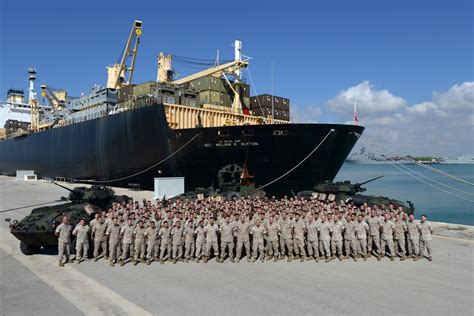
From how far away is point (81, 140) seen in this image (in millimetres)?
37875

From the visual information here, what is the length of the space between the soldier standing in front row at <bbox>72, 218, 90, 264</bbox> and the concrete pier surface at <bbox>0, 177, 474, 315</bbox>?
15.0 inches

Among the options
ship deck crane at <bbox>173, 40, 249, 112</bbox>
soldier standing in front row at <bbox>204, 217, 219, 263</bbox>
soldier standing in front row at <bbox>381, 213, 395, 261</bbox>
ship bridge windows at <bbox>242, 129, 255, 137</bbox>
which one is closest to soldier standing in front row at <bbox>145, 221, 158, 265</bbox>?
soldier standing in front row at <bbox>204, 217, 219, 263</bbox>

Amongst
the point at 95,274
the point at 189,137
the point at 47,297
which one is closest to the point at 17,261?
the point at 95,274

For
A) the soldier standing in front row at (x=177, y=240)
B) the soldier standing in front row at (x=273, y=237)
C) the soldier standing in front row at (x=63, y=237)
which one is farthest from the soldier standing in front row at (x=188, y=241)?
the soldier standing in front row at (x=63, y=237)

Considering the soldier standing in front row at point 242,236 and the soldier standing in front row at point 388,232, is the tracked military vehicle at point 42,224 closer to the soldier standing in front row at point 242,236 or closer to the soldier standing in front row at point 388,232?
the soldier standing in front row at point 242,236

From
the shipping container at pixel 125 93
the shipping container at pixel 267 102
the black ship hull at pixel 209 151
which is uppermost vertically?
the shipping container at pixel 125 93

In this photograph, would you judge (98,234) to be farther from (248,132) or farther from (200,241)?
(248,132)

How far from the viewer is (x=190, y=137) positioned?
25.3 meters

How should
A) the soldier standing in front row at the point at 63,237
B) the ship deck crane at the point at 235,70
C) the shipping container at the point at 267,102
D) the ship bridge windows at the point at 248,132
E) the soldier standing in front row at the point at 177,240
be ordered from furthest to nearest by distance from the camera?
the shipping container at the point at 267,102 → the ship deck crane at the point at 235,70 → the ship bridge windows at the point at 248,132 → the soldier standing in front row at the point at 177,240 → the soldier standing in front row at the point at 63,237

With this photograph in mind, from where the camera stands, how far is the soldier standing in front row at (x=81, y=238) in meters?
10.4

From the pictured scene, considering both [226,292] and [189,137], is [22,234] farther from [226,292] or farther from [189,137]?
[189,137]

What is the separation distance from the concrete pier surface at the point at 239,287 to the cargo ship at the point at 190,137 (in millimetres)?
11929

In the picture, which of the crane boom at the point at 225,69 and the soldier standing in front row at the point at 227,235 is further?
the crane boom at the point at 225,69

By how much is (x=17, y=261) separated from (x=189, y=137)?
52.0 ft
